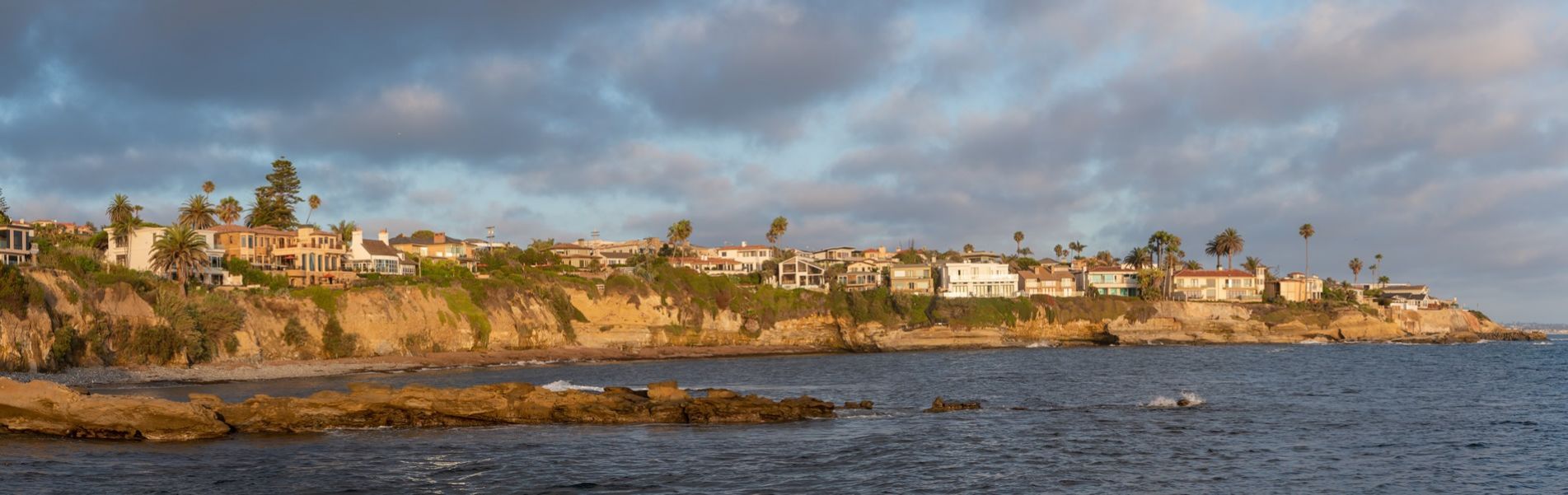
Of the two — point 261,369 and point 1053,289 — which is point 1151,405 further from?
point 1053,289

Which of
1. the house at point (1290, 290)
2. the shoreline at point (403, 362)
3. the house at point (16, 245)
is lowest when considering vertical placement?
the shoreline at point (403, 362)

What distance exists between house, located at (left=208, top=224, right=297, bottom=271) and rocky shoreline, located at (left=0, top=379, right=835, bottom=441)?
6700cm

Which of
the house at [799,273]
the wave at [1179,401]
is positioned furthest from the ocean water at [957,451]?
the house at [799,273]

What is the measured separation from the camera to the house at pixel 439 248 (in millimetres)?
135900

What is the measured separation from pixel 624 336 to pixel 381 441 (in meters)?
72.2

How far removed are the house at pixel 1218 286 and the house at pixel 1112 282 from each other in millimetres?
6533

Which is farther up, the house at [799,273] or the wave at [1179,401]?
the house at [799,273]

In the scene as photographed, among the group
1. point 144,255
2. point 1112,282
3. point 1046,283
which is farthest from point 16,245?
point 1112,282

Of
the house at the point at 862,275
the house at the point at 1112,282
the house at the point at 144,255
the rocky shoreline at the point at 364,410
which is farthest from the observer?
the house at the point at 1112,282

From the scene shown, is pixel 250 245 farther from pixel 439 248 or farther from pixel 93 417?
pixel 93 417

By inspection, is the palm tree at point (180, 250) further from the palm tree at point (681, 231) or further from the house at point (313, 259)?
the palm tree at point (681, 231)

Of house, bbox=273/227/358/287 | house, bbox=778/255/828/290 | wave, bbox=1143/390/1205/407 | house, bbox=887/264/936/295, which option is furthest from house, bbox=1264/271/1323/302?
house, bbox=273/227/358/287

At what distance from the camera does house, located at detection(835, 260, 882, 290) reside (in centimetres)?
15212

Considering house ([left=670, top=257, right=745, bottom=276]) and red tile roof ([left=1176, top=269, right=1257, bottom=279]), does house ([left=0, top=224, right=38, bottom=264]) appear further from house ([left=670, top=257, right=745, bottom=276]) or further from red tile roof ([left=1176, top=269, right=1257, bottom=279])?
red tile roof ([left=1176, top=269, right=1257, bottom=279])
